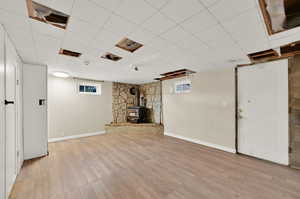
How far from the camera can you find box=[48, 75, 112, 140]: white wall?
14.1ft

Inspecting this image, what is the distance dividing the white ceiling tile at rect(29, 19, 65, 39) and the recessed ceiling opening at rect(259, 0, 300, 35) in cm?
243

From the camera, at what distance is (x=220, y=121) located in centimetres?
362

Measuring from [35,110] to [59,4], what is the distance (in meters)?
2.85

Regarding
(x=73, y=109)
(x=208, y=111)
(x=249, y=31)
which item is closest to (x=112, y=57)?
(x=249, y=31)

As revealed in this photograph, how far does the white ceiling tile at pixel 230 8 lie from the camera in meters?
1.24

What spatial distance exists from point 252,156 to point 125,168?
10.00ft

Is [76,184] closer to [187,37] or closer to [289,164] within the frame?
[187,37]

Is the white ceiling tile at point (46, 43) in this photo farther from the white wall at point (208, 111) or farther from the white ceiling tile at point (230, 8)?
the white wall at point (208, 111)

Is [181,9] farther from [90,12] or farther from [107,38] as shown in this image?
[107,38]

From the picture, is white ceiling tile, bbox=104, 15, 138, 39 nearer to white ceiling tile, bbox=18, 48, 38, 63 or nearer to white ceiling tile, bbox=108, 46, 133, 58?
white ceiling tile, bbox=108, 46, 133, 58

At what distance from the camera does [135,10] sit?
4.41 ft

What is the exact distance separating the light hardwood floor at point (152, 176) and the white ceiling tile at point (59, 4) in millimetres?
2358

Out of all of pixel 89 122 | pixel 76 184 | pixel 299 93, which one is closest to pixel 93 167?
pixel 76 184

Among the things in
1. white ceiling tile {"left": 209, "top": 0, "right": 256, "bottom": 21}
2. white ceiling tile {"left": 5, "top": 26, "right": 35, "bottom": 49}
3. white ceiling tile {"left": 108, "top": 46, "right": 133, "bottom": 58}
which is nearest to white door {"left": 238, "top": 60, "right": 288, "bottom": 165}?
white ceiling tile {"left": 209, "top": 0, "right": 256, "bottom": 21}
